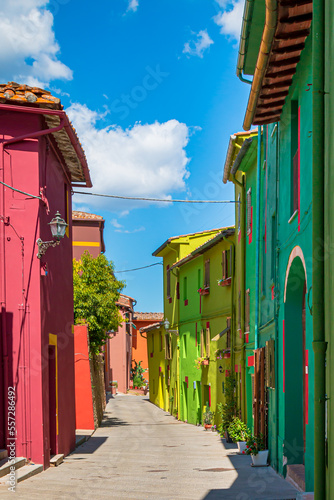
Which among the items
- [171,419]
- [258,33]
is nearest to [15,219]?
[258,33]

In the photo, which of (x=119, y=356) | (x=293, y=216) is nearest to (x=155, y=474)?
(x=293, y=216)

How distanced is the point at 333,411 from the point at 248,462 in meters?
9.03

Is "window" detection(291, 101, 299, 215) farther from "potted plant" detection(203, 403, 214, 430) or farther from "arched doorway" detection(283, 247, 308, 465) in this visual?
"potted plant" detection(203, 403, 214, 430)

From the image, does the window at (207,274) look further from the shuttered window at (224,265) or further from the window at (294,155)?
the window at (294,155)

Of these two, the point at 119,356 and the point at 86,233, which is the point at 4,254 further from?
the point at 119,356

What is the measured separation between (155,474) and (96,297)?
14551 mm

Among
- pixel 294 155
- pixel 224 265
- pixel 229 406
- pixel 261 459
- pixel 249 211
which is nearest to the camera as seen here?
pixel 294 155

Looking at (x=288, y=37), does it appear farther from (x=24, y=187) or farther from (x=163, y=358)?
(x=163, y=358)

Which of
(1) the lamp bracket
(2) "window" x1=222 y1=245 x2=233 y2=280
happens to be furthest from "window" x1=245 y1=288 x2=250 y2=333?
(1) the lamp bracket

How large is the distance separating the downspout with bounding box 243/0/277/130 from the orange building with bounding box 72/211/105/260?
1208 inches

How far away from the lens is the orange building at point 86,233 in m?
41.1

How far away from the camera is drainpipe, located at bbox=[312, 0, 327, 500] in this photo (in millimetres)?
6762

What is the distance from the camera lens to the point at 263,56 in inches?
347

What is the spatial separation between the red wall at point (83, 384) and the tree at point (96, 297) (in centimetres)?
166
